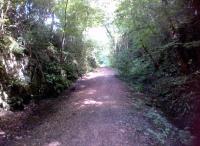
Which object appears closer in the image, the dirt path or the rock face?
the dirt path

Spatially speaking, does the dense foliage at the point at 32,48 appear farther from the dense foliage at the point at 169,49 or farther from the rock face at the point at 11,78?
the dense foliage at the point at 169,49

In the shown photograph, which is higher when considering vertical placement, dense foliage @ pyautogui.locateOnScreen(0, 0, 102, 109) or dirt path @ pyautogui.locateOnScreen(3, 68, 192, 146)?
dense foliage @ pyautogui.locateOnScreen(0, 0, 102, 109)

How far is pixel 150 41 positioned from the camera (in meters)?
17.5

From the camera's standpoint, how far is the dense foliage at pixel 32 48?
1139 cm

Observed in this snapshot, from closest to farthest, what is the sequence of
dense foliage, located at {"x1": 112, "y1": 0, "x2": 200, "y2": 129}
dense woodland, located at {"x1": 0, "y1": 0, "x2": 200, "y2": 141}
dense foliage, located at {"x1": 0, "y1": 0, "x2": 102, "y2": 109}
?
dense foliage, located at {"x1": 112, "y1": 0, "x2": 200, "y2": 129}
dense woodland, located at {"x1": 0, "y1": 0, "x2": 200, "y2": 141}
dense foliage, located at {"x1": 0, "y1": 0, "x2": 102, "y2": 109}

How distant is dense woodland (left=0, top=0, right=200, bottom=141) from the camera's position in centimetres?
1107

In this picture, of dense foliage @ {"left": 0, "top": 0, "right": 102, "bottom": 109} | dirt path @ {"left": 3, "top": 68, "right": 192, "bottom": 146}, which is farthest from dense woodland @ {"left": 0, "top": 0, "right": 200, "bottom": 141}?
dirt path @ {"left": 3, "top": 68, "right": 192, "bottom": 146}

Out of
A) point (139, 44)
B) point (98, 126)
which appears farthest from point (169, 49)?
point (98, 126)

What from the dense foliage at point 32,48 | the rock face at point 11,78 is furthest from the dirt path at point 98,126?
the dense foliage at point 32,48

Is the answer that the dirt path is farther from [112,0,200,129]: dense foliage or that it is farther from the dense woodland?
[112,0,200,129]: dense foliage

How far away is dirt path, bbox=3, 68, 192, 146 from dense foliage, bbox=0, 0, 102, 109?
149 cm

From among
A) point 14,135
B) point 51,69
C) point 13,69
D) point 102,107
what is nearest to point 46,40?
point 51,69

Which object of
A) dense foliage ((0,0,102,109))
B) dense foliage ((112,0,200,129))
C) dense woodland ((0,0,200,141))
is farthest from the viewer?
dense foliage ((0,0,102,109))

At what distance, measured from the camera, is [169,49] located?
14.5 metres
